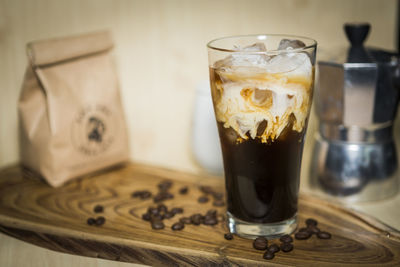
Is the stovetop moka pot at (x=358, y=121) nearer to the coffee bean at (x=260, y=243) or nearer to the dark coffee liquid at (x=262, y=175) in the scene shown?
the dark coffee liquid at (x=262, y=175)

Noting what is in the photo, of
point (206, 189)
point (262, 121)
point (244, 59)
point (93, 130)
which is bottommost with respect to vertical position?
point (206, 189)

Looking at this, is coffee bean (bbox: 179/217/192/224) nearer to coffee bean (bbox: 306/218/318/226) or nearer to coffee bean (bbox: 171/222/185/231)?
coffee bean (bbox: 171/222/185/231)

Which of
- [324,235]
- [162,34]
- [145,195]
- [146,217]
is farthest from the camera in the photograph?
[162,34]

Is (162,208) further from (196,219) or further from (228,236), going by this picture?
(228,236)

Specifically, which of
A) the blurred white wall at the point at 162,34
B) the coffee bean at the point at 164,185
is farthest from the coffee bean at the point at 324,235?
the blurred white wall at the point at 162,34

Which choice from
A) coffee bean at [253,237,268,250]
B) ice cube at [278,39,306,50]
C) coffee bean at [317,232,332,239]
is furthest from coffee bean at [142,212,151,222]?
ice cube at [278,39,306,50]

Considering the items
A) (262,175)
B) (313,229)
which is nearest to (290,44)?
(262,175)
